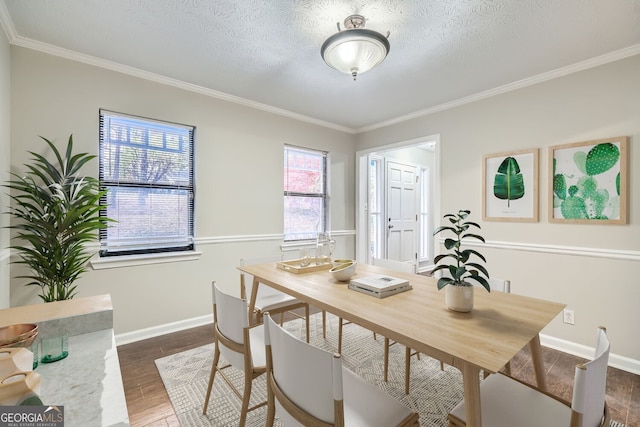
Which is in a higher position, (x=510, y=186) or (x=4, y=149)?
(x=4, y=149)

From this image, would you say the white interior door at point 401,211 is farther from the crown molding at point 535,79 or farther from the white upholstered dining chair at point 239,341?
the white upholstered dining chair at point 239,341

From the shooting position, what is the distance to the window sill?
250 centimetres

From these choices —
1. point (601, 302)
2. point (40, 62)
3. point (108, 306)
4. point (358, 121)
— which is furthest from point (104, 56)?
point (601, 302)

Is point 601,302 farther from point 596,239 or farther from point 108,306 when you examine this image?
point 108,306

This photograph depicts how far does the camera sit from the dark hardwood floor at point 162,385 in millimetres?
1752

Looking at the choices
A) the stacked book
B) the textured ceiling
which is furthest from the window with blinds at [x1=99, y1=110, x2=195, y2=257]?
the stacked book

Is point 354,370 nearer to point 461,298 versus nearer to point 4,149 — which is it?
point 461,298

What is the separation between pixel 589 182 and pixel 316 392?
2849 mm

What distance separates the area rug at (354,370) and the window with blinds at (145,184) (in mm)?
1112

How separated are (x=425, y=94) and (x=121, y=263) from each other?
135 inches

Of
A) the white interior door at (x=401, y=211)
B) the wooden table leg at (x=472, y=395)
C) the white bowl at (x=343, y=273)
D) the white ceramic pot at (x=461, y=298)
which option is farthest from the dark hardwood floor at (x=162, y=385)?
the white interior door at (x=401, y=211)

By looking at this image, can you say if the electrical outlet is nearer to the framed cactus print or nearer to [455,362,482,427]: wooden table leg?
the framed cactus print

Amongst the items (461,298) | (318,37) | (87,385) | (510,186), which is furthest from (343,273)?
(510,186)

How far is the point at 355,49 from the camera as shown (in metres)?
1.88
